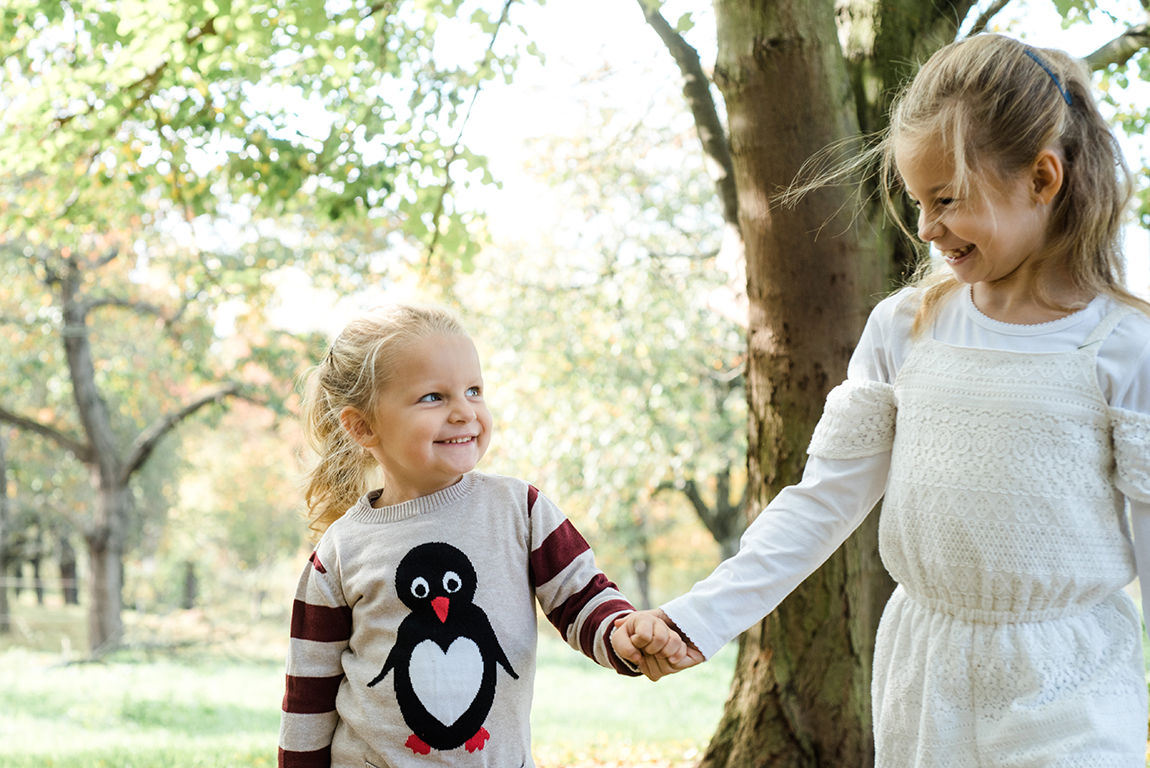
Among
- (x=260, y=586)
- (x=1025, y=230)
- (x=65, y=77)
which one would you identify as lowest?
(x=260, y=586)

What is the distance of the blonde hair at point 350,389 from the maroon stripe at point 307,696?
46cm

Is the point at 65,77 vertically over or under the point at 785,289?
over

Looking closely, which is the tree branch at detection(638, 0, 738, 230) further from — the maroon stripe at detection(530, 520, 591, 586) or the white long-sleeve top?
the maroon stripe at detection(530, 520, 591, 586)

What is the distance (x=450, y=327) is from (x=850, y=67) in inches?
79.6

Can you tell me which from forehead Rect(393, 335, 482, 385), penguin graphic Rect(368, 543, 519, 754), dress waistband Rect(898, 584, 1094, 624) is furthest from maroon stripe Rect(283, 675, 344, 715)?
dress waistband Rect(898, 584, 1094, 624)

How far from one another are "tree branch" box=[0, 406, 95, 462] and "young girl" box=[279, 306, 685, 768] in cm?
1122

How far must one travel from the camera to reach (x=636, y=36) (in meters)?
7.09

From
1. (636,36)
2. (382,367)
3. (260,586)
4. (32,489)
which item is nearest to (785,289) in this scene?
(382,367)

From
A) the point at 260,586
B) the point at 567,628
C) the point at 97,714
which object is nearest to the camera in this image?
the point at 567,628

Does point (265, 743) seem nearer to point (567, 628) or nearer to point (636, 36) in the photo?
point (567, 628)

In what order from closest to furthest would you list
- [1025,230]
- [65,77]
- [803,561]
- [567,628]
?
1. [1025,230]
2. [803,561]
3. [567,628]
4. [65,77]

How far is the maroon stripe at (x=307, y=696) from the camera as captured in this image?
203cm

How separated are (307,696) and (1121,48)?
354cm

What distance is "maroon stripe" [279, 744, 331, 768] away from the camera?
2029 millimetres
